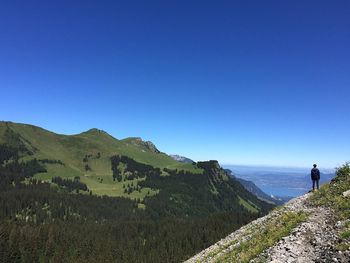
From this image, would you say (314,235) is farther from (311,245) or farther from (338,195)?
(338,195)

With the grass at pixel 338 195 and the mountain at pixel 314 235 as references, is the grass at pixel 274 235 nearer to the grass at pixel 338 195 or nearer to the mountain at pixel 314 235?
the mountain at pixel 314 235

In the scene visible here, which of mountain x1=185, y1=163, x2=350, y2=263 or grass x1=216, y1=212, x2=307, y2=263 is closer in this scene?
mountain x1=185, y1=163, x2=350, y2=263

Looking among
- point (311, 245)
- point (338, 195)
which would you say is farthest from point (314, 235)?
point (338, 195)

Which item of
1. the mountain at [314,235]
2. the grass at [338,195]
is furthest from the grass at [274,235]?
the grass at [338,195]

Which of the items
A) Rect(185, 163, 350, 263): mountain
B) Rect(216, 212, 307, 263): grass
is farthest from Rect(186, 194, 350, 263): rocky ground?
Rect(216, 212, 307, 263): grass

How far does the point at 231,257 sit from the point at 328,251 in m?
15.4

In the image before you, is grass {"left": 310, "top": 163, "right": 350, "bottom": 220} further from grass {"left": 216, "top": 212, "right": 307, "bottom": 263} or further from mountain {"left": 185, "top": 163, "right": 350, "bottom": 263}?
grass {"left": 216, "top": 212, "right": 307, "bottom": 263}

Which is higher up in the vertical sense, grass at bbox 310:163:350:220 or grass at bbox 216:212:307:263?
grass at bbox 310:163:350:220

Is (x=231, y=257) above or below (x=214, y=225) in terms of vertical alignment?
above

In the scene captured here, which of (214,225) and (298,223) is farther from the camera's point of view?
(214,225)

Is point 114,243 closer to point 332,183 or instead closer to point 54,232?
point 54,232

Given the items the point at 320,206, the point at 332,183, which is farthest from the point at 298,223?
the point at 332,183

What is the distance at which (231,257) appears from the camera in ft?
133

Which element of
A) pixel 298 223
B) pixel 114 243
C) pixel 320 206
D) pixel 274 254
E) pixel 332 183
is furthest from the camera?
pixel 114 243
